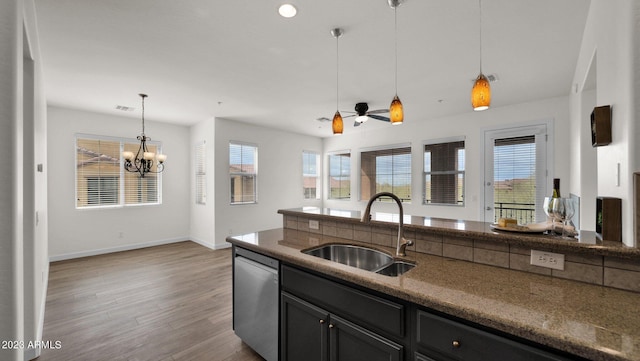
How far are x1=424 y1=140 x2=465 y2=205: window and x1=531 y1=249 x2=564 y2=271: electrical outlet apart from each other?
4352 mm

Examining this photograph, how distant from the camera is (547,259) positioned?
4.50ft

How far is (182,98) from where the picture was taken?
434cm

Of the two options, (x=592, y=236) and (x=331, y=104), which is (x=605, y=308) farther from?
(x=331, y=104)

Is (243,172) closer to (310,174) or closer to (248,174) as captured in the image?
(248,174)

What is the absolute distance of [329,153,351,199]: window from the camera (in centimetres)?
761

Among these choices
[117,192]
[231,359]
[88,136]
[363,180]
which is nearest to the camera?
[231,359]

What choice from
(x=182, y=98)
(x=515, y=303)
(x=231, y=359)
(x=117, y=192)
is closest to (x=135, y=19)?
(x=182, y=98)

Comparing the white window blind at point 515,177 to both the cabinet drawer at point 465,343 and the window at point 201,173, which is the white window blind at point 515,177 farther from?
the window at point 201,173

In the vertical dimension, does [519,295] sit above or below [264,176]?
below

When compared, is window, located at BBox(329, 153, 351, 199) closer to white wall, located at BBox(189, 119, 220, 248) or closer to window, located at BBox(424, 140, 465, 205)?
window, located at BBox(424, 140, 465, 205)

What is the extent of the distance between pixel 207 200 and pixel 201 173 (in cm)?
71

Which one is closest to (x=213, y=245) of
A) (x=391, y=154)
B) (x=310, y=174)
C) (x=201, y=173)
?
(x=201, y=173)

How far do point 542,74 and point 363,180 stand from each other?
4.33 metres

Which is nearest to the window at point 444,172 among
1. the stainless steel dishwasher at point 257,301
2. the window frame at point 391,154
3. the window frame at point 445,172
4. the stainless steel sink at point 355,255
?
the window frame at point 445,172
